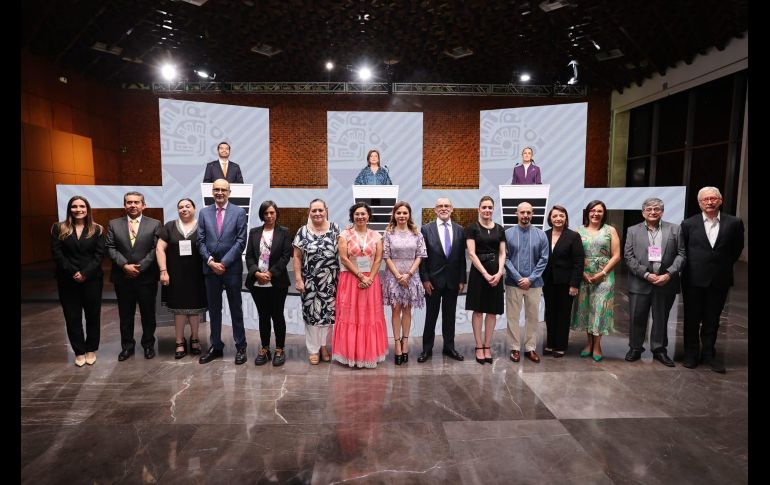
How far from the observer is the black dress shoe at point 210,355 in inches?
135

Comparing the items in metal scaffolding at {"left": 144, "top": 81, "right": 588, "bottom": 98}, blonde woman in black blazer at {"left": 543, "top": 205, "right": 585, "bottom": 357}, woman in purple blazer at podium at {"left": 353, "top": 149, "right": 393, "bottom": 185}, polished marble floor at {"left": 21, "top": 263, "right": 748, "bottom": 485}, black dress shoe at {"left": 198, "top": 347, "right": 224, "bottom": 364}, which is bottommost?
polished marble floor at {"left": 21, "top": 263, "right": 748, "bottom": 485}

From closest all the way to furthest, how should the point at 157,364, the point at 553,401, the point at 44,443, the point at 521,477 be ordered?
1. the point at 521,477
2. the point at 44,443
3. the point at 553,401
4. the point at 157,364

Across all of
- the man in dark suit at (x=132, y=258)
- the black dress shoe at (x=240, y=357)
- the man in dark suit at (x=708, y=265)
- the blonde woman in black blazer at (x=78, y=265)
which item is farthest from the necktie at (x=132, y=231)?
the man in dark suit at (x=708, y=265)

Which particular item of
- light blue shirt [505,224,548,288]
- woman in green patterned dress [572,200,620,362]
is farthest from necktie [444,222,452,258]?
woman in green patterned dress [572,200,620,362]

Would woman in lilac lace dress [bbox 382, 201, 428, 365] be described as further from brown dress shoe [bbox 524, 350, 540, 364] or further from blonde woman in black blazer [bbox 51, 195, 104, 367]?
blonde woman in black blazer [bbox 51, 195, 104, 367]

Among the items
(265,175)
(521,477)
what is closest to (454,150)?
(265,175)

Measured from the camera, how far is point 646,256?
3.37 metres

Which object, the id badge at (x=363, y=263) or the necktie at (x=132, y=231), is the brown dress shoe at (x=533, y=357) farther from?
the necktie at (x=132, y=231)

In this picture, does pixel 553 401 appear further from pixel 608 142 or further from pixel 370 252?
pixel 608 142

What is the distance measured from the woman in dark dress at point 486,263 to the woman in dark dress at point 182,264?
233cm

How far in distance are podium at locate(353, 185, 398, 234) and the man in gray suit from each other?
9.62ft

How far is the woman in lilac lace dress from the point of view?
3.28 meters
